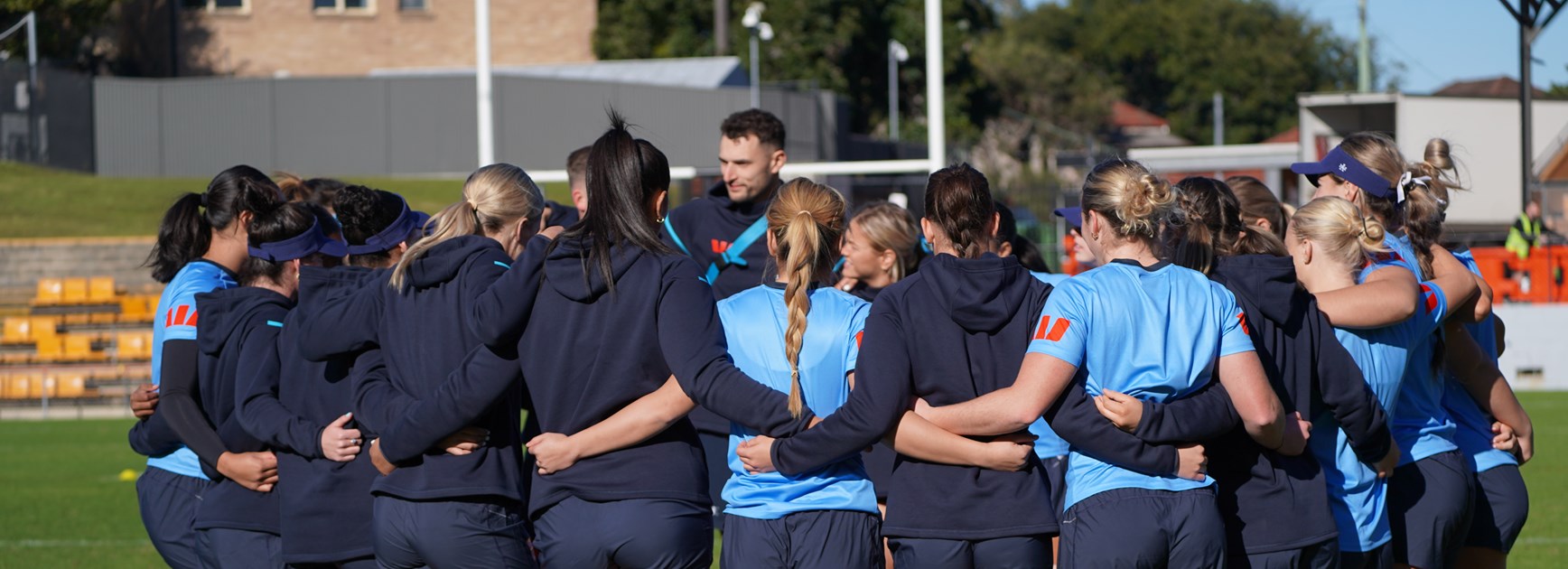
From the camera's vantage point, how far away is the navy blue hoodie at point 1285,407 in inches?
152

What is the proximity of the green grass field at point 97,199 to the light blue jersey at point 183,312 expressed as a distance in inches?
884

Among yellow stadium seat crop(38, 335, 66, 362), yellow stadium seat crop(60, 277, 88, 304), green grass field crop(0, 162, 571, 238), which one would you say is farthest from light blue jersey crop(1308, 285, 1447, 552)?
green grass field crop(0, 162, 571, 238)

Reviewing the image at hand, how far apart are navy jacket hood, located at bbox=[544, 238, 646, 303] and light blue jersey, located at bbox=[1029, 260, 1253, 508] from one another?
3.58 feet

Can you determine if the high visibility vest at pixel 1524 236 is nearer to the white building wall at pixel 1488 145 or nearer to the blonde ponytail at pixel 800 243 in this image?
the white building wall at pixel 1488 145

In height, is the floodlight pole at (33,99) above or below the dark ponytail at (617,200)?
above

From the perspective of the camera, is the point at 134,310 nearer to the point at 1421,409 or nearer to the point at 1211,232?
the point at 1211,232

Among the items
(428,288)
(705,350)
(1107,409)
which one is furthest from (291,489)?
(1107,409)

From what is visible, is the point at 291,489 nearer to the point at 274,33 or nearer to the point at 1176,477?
the point at 1176,477

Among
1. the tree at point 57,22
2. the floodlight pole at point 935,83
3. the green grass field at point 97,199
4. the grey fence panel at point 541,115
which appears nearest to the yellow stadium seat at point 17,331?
the green grass field at point 97,199

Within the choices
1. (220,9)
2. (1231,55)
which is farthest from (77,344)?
(1231,55)

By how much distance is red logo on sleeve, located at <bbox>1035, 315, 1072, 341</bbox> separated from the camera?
3.61 metres

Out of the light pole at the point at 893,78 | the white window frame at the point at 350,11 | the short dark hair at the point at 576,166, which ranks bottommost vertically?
the short dark hair at the point at 576,166

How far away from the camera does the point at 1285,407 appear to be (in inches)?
154

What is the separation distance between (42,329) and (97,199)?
11888 millimetres
